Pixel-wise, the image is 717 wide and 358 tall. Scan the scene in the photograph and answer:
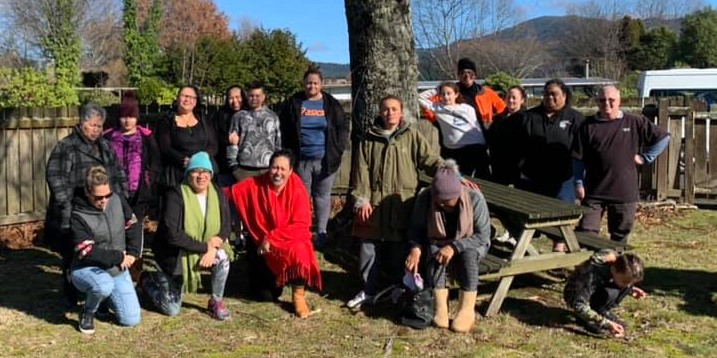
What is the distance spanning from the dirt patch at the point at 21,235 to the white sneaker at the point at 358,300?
3.99 metres

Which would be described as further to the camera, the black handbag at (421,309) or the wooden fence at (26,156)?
the wooden fence at (26,156)

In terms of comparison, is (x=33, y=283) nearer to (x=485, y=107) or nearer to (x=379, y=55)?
(x=379, y=55)

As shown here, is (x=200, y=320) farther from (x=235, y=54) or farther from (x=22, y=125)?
(x=235, y=54)

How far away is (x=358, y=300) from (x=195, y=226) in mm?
1272

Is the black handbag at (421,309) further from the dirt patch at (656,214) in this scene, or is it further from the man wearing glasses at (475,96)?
the dirt patch at (656,214)

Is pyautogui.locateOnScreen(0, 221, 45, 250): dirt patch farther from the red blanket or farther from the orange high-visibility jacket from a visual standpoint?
the orange high-visibility jacket

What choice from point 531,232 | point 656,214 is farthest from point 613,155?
point 656,214

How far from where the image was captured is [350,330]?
535 centimetres

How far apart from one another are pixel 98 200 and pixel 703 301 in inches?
171

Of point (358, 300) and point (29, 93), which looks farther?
point (29, 93)

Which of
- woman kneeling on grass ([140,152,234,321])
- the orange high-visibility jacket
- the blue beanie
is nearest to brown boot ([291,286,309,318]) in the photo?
woman kneeling on grass ([140,152,234,321])

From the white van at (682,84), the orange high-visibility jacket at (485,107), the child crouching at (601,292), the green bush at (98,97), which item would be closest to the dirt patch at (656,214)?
the orange high-visibility jacket at (485,107)

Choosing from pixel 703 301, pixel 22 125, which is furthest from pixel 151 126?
pixel 703 301

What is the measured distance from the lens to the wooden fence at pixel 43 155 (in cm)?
856
